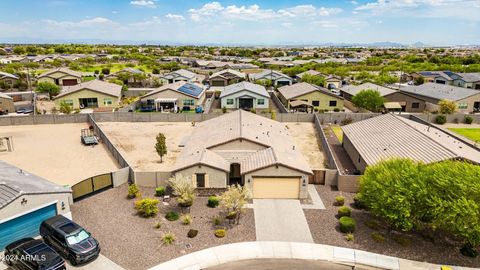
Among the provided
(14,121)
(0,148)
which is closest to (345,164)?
(0,148)

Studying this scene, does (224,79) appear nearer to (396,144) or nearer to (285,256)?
(396,144)

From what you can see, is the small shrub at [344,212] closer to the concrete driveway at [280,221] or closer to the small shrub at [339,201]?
the small shrub at [339,201]

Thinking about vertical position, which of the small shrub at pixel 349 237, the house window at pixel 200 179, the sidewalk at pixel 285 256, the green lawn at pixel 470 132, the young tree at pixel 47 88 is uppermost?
the young tree at pixel 47 88

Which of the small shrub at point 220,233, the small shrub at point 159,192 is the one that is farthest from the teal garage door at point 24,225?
the small shrub at point 220,233

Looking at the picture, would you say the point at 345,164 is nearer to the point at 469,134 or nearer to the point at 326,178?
the point at 326,178

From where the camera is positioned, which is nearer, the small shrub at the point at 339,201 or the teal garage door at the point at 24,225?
the teal garage door at the point at 24,225

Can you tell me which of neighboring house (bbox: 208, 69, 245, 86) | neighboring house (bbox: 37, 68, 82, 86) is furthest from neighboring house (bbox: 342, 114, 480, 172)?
neighboring house (bbox: 37, 68, 82, 86)
